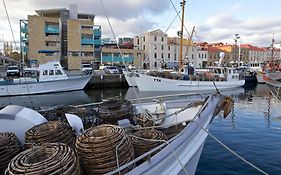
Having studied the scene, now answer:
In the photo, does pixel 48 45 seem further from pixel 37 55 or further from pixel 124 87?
pixel 124 87

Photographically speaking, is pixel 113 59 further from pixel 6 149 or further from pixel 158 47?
pixel 6 149

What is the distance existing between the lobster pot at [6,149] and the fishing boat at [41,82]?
2292cm

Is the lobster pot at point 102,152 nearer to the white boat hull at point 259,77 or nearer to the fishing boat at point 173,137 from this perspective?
the fishing boat at point 173,137

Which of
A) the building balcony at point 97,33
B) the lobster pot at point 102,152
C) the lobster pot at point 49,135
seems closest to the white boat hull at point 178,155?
the lobster pot at point 102,152

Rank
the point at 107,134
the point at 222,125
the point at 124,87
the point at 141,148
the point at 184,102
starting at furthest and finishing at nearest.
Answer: the point at 124,87 < the point at 222,125 < the point at 184,102 < the point at 141,148 < the point at 107,134

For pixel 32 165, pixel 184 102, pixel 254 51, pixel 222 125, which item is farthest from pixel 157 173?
pixel 254 51

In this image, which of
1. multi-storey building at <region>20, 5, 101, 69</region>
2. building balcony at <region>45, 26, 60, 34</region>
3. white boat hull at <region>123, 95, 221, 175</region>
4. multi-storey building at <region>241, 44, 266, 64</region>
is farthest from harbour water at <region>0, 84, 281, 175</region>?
multi-storey building at <region>241, 44, 266, 64</region>

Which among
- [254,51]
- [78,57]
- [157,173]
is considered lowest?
[157,173]

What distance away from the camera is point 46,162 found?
2492 mm

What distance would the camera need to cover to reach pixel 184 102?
748 centimetres

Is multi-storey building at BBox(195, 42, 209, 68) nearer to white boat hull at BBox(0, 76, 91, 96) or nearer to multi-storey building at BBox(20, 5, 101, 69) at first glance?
multi-storey building at BBox(20, 5, 101, 69)

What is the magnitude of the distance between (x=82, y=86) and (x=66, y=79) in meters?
2.97

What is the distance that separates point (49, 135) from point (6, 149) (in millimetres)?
593

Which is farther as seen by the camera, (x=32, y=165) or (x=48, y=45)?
(x=48, y=45)
